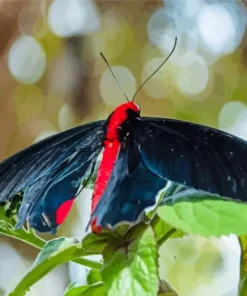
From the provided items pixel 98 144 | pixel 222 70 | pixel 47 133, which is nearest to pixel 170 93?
pixel 222 70

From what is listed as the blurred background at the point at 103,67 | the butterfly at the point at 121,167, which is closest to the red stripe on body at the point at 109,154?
the butterfly at the point at 121,167

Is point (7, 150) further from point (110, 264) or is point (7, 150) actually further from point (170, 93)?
point (110, 264)

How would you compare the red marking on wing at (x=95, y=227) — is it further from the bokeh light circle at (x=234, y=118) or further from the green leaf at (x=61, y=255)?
the bokeh light circle at (x=234, y=118)

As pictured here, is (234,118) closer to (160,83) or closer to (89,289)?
(160,83)

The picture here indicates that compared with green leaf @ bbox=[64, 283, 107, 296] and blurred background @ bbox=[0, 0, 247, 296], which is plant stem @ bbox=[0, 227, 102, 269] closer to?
green leaf @ bbox=[64, 283, 107, 296]

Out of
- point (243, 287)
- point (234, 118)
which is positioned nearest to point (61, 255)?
point (243, 287)
